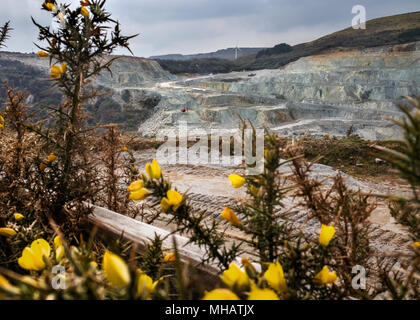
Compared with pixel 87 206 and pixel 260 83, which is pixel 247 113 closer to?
pixel 260 83

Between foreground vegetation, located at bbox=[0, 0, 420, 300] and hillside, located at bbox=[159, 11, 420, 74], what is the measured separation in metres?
32.8

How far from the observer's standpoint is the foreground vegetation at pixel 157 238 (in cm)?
50

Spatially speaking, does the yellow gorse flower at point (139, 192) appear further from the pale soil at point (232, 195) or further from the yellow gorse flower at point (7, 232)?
the pale soil at point (232, 195)

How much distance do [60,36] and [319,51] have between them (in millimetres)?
34642

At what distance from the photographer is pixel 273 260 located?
81 centimetres

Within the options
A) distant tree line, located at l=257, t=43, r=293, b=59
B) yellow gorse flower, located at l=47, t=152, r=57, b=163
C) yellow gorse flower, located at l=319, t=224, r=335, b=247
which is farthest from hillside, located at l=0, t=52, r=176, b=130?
distant tree line, located at l=257, t=43, r=293, b=59

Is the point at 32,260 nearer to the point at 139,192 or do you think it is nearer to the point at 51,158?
the point at 139,192

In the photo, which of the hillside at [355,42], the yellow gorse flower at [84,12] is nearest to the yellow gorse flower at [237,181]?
the yellow gorse flower at [84,12]

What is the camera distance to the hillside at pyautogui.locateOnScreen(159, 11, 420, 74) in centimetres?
2734

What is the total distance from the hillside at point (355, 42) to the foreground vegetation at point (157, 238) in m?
32.8

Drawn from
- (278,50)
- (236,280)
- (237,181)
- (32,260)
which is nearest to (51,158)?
(32,260)

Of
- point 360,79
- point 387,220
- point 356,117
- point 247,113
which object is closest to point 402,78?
point 360,79

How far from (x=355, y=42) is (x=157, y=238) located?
35938mm

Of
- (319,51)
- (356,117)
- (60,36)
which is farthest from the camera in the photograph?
(319,51)
